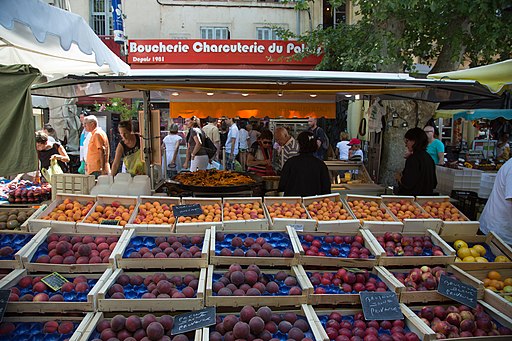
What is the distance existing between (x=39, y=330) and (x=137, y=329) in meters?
0.68

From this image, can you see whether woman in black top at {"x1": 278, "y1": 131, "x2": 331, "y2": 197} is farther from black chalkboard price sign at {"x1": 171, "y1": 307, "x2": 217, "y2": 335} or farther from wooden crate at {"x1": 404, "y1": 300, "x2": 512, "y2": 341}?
black chalkboard price sign at {"x1": 171, "y1": 307, "x2": 217, "y2": 335}

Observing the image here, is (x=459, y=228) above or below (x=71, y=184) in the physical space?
below

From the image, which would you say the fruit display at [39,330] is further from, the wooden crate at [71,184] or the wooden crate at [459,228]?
the wooden crate at [459,228]

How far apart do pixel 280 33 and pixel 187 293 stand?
30.1 feet

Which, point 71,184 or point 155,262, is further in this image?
point 71,184

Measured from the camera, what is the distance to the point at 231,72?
4465mm

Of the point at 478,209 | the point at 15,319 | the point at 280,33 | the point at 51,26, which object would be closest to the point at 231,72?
the point at 51,26

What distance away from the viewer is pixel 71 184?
5.34 meters

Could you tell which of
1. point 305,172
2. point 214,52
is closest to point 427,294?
point 305,172

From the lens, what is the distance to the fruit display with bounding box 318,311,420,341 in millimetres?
2578

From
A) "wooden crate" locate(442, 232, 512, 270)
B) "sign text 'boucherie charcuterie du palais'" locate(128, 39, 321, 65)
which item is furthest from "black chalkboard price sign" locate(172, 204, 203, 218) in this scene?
"sign text 'boucherie charcuterie du palais'" locate(128, 39, 321, 65)

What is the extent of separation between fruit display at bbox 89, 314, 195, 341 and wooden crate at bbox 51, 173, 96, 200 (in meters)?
3.09

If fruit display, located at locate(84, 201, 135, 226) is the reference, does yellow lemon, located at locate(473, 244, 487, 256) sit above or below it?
below

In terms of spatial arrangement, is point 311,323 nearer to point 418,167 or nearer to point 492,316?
point 492,316
